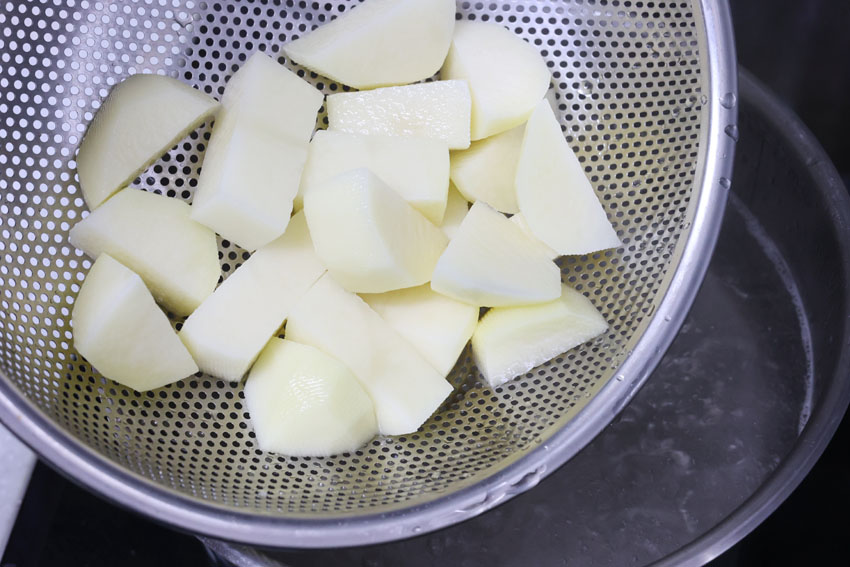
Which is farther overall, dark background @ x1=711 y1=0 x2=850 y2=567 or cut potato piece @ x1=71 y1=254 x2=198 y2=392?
dark background @ x1=711 y1=0 x2=850 y2=567

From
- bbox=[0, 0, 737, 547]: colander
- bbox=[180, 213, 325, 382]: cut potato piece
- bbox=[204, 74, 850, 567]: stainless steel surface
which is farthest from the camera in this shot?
bbox=[204, 74, 850, 567]: stainless steel surface

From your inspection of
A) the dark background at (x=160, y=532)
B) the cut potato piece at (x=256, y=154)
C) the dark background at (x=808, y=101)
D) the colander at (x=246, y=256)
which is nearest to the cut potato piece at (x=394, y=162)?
the cut potato piece at (x=256, y=154)

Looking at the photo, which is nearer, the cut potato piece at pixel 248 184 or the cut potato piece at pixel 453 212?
the cut potato piece at pixel 248 184

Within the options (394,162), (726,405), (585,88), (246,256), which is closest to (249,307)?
(246,256)

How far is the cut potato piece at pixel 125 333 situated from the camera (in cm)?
75

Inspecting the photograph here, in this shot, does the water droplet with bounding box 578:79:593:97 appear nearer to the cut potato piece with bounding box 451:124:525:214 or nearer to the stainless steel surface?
the cut potato piece with bounding box 451:124:525:214

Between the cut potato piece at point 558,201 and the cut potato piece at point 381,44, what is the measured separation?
16cm

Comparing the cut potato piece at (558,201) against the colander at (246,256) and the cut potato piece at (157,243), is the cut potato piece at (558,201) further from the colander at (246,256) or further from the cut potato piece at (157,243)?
the cut potato piece at (157,243)

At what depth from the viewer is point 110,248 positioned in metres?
0.80

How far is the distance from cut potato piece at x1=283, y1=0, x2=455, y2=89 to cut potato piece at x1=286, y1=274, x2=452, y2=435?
234 millimetres

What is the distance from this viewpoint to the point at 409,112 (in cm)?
88

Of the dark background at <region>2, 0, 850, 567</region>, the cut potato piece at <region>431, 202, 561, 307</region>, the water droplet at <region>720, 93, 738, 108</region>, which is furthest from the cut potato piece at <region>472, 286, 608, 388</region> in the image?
the dark background at <region>2, 0, 850, 567</region>

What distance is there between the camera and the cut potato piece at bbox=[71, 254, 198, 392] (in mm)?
748

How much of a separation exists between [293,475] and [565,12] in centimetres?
61
